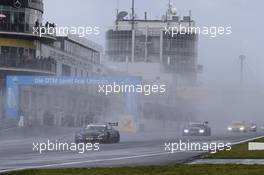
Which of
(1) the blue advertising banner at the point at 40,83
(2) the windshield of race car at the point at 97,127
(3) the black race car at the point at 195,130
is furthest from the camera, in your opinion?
(3) the black race car at the point at 195,130

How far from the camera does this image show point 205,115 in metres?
72.4

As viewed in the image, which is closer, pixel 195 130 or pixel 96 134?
pixel 96 134

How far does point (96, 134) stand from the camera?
148 feet

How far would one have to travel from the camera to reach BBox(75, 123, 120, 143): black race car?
4353 centimetres

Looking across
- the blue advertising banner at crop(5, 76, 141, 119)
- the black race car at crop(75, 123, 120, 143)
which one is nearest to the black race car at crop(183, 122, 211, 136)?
the blue advertising banner at crop(5, 76, 141, 119)

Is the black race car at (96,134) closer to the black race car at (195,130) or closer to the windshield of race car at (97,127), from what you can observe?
the windshield of race car at (97,127)

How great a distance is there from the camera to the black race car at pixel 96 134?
43531mm

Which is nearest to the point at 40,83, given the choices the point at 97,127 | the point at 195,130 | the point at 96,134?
the point at 195,130

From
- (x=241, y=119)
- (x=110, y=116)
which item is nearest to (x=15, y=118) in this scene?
(x=110, y=116)

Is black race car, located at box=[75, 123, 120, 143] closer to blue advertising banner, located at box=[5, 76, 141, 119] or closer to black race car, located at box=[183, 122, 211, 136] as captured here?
blue advertising banner, located at box=[5, 76, 141, 119]

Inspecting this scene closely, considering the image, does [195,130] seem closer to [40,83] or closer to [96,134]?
[40,83]

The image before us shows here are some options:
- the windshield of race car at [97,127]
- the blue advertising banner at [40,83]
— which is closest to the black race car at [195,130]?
the blue advertising banner at [40,83]

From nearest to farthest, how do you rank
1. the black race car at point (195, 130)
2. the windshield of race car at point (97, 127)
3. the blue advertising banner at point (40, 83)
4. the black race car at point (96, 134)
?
1. the black race car at point (96, 134)
2. the windshield of race car at point (97, 127)
3. the blue advertising banner at point (40, 83)
4. the black race car at point (195, 130)

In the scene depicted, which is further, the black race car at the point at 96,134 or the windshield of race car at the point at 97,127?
the windshield of race car at the point at 97,127
